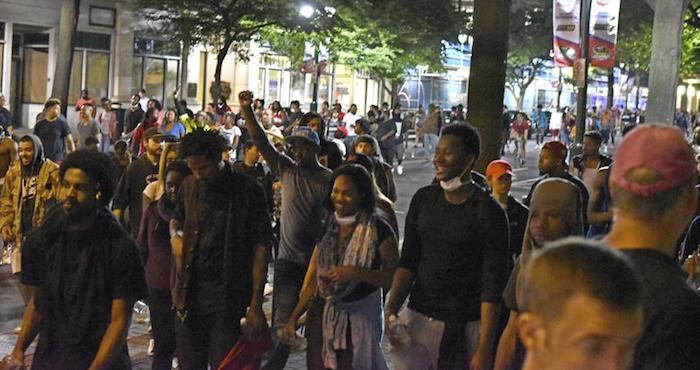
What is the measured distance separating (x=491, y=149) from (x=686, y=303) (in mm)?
7311

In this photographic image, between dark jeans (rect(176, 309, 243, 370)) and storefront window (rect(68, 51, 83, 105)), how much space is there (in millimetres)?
29590

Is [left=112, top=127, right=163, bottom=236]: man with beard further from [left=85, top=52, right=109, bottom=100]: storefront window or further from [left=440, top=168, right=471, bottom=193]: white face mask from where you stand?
[left=85, top=52, right=109, bottom=100]: storefront window

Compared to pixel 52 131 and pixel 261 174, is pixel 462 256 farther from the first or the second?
pixel 52 131

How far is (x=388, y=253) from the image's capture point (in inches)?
224

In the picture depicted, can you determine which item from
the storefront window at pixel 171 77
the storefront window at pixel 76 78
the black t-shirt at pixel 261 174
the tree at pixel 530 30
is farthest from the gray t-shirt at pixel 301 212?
the tree at pixel 530 30

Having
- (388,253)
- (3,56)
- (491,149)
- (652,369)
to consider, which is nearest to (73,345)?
(388,253)

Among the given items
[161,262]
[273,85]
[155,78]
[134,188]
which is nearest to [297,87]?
[273,85]

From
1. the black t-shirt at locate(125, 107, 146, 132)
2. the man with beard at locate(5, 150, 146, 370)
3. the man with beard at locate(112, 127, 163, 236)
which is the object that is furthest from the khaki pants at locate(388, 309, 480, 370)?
the black t-shirt at locate(125, 107, 146, 132)

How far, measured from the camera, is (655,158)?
107 inches

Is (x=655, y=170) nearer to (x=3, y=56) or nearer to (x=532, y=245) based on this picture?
(x=532, y=245)

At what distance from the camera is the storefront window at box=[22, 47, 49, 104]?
3312 centimetres

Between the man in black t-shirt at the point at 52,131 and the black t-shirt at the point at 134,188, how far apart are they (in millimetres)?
6644

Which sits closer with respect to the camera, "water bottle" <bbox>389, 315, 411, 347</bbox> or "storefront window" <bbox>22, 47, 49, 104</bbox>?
"water bottle" <bbox>389, 315, 411, 347</bbox>

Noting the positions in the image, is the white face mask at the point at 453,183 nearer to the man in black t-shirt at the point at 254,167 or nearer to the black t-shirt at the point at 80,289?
the black t-shirt at the point at 80,289
